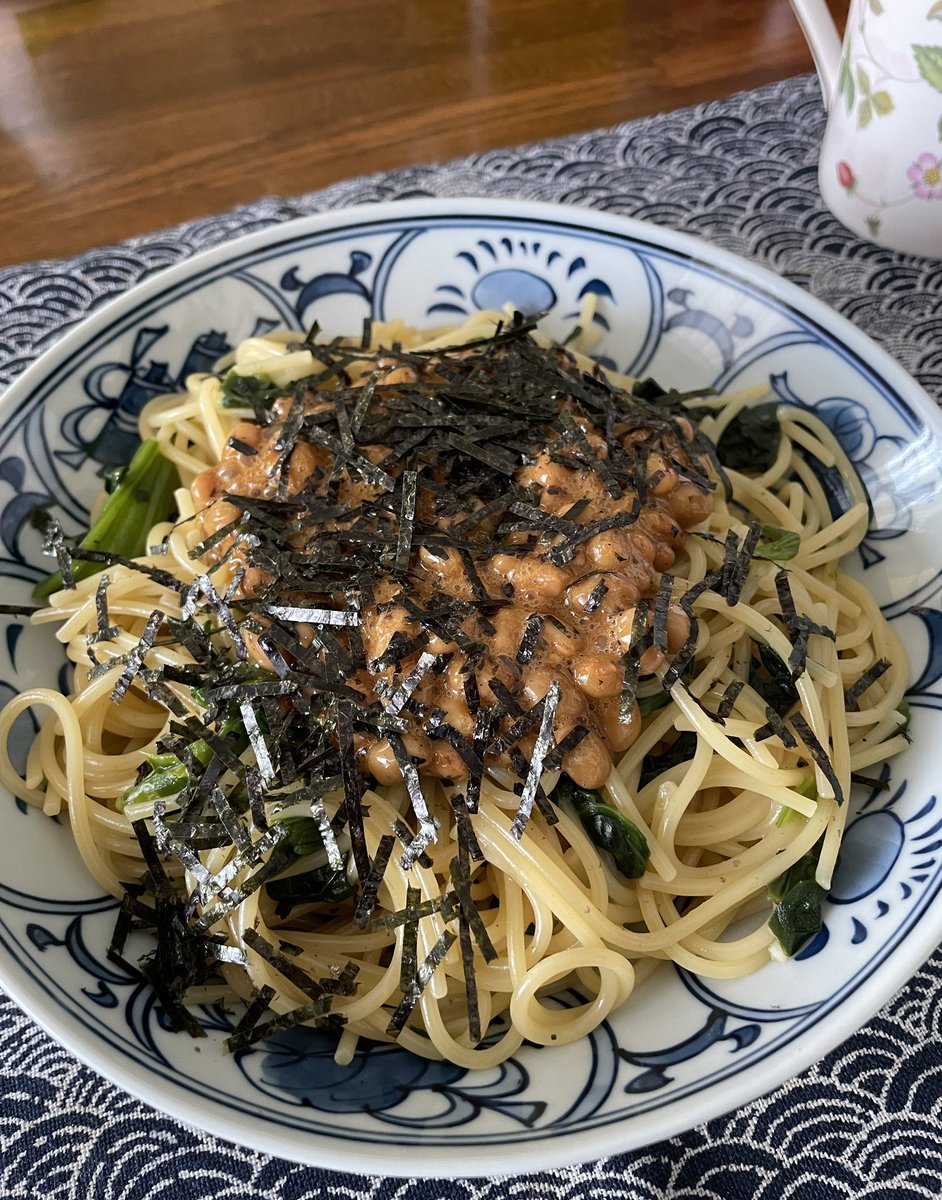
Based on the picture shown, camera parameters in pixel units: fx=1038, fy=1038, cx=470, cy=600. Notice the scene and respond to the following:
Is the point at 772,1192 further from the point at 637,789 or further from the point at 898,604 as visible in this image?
the point at 898,604

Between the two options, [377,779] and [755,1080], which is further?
[377,779]

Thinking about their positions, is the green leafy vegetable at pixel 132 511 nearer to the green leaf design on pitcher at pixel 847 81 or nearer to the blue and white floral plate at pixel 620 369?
the blue and white floral plate at pixel 620 369

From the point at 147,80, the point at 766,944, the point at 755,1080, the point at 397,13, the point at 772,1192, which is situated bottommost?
the point at 772,1192

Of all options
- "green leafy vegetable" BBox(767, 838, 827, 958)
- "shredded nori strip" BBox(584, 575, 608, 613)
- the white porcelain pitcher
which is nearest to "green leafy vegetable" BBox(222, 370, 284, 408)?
"shredded nori strip" BBox(584, 575, 608, 613)

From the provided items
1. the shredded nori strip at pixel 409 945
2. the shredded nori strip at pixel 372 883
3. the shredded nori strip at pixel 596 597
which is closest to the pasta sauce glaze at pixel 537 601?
the shredded nori strip at pixel 596 597

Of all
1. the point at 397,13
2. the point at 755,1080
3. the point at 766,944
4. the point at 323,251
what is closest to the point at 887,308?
the point at 323,251

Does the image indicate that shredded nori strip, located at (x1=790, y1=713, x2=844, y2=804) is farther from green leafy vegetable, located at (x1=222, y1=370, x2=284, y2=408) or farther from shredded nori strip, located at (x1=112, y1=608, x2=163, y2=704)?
green leafy vegetable, located at (x1=222, y1=370, x2=284, y2=408)
